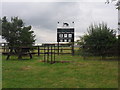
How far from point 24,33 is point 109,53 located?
815cm

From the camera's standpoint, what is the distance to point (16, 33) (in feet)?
68.5

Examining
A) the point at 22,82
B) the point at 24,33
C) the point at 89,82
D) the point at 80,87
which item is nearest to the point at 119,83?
the point at 89,82

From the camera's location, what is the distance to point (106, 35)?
1636cm

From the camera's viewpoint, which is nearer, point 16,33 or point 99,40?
point 99,40

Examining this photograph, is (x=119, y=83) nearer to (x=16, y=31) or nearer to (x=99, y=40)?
(x=99, y=40)

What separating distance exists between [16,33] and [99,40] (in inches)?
323

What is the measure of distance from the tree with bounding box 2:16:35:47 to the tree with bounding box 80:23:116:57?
5355 mm

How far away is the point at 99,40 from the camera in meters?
16.5

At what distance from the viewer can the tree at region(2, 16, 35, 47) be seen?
19.8 m

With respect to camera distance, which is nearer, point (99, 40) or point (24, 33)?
point (99, 40)

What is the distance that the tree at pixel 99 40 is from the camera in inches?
625

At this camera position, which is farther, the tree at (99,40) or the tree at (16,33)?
the tree at (16,33)

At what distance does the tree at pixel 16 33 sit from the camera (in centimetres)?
1977

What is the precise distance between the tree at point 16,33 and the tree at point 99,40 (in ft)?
17.6
